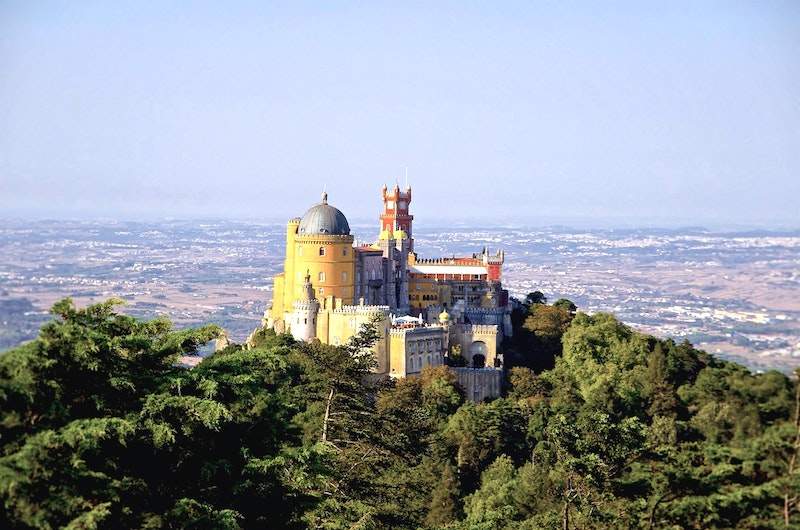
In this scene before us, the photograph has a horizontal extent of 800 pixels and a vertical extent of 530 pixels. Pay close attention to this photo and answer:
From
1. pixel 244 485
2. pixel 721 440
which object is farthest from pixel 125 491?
pixel 721 440

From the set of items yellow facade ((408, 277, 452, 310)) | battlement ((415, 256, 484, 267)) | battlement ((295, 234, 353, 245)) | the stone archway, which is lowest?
the stone archway

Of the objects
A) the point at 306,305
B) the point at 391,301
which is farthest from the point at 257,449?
the point at 391,301

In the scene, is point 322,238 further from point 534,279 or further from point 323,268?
point 534,279

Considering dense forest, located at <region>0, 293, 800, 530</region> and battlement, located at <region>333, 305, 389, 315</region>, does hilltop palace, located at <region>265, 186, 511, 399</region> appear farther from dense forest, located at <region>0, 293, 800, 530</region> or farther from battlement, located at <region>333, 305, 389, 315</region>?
dense forest, located at <region>0, 293, 800, 530</region>

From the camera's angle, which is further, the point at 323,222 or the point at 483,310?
the point at 483,310

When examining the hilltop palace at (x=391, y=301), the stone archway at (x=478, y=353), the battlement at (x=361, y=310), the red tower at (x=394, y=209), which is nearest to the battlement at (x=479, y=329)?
the hilltop palace at (x=391, y=301)

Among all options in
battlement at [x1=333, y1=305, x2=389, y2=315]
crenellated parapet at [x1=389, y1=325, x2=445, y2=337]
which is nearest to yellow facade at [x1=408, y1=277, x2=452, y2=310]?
crenellated parapet at [x1=389, y1=325, x2=445, y2=337]
